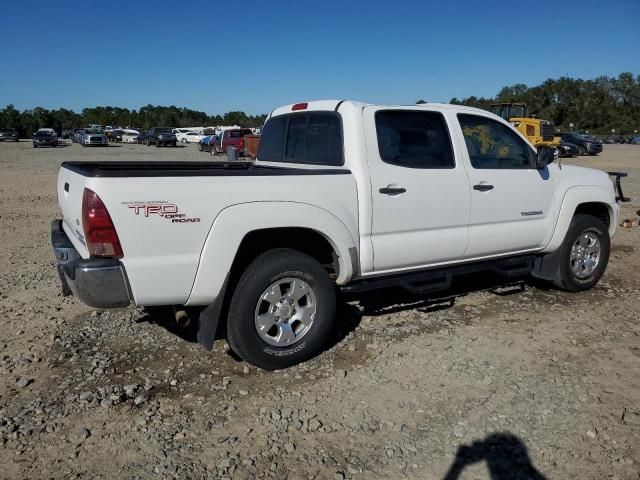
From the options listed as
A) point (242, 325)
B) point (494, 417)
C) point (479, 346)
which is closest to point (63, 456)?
point (242, 325)

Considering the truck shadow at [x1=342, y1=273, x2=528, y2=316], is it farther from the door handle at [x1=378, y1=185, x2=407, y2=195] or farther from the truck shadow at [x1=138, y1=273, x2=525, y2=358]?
the door handle at [x1=378, y1=185, x2=407, y2=195]

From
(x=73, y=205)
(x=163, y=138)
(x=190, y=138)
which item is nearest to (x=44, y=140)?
(x=163, y=138)

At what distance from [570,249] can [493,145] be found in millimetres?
1522

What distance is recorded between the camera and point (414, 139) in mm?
4645

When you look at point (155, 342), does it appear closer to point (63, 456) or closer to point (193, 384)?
point (193, 384)

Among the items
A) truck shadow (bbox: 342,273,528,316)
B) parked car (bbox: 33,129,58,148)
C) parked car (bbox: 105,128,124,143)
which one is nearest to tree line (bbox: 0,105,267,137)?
parked car (bbox: 105,128,124,143)

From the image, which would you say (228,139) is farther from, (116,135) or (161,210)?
(116,135)

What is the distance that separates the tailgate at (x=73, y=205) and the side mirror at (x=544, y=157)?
4.13m

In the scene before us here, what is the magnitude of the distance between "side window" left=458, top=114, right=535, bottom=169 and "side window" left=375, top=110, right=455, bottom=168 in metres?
0.28

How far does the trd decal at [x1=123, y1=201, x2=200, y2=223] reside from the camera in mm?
3326

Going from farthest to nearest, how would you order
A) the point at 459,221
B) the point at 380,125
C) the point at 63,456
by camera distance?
1. the point at 459,221
2. the point at 380,125
3. the point at 63,456

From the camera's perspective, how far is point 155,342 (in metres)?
4.52

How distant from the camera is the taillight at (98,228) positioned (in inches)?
128

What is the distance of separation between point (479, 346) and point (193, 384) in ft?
7.76
